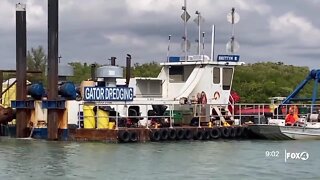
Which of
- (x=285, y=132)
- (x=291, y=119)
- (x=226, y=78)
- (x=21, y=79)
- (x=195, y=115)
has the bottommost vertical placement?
(x=285, y=132)

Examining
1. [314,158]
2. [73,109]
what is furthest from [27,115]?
[314,158]

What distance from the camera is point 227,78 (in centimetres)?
3666

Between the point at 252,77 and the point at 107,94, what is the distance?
135 feet

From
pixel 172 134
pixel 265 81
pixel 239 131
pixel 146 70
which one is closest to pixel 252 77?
pixel 265 81

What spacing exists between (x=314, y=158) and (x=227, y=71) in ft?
36.9

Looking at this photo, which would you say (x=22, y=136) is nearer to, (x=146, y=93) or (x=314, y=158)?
(x=146, y=93)

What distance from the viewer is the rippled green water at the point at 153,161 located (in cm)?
2189

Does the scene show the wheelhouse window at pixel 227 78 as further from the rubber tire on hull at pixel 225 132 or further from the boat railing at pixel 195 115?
the rubber tire on hull at pixel 225 132

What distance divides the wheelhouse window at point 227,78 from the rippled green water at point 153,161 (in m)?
5.63

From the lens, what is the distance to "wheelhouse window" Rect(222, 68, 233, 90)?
36500 mm

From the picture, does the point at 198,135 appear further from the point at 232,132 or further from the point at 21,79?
the point at 21,79

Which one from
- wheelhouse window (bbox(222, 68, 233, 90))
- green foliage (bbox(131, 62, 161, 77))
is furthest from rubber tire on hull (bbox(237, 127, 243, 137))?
green foliage (bbox(131, 62, 161, 77))

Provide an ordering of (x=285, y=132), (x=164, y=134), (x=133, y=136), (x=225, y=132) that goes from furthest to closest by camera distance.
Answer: (x=225, y=132) → (x=285, y=132) → (x=164, y=134) → (x=133, y=136)

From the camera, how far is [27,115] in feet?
110
